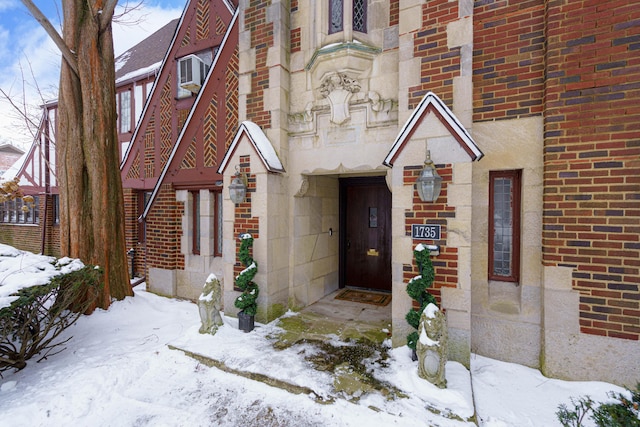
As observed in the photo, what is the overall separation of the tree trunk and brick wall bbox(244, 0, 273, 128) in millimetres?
2911

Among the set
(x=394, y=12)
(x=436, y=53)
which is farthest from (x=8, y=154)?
(x=436, y=53)

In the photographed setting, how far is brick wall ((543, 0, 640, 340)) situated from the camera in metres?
3.05

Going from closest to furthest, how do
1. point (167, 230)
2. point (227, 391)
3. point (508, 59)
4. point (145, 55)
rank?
point (227, 391) → point (508, 59) → point (167, 230) → point (145, 55)

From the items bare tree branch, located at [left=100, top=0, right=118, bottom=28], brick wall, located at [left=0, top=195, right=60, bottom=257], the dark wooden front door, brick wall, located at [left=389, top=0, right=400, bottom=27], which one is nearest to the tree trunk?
bare tree branch, located at [left=100, top=0, right=118, bottom=28]

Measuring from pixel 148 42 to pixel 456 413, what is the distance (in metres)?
15.4

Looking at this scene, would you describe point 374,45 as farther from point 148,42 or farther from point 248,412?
point 148,42

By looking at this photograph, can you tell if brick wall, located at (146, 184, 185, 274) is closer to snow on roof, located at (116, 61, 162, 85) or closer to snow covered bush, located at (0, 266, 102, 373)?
snow covered bush, located at (0, 266, 102, 373)

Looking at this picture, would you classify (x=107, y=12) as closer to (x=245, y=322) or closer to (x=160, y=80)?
(x=160, y=80)

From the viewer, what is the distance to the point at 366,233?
6809 mm

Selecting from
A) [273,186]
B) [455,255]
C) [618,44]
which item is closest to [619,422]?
[455,255]

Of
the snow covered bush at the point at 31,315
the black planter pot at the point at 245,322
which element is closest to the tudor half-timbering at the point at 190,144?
the black planter pot at the point at 245,322

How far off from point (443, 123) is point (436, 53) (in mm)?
1050

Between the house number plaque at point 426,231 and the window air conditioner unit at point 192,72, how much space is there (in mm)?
6098

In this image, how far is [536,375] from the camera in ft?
11.2
